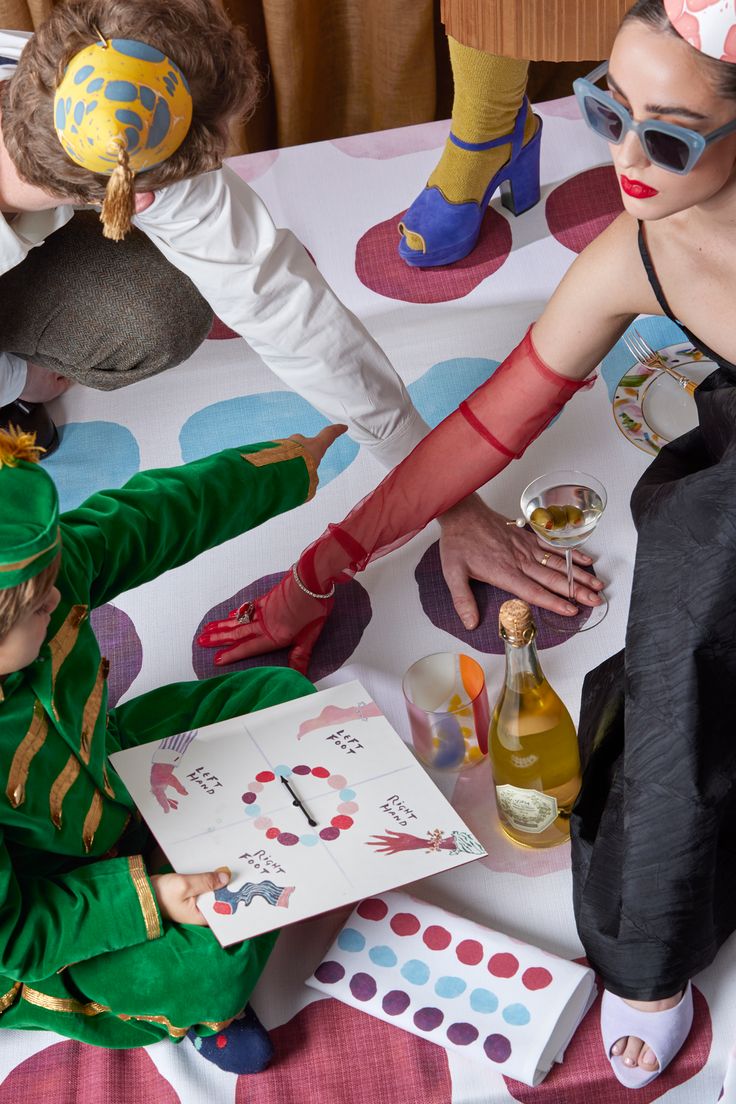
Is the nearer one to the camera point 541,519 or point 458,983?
point 458,983

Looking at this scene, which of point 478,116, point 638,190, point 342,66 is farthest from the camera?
point 342,66

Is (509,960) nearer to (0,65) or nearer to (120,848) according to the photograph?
(120,848)

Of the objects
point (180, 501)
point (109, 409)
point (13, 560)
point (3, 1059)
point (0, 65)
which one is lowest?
point (3, 1059)

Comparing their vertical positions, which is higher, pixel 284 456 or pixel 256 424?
pixel 284 456

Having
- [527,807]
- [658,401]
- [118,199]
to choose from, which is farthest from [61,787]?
[658,401]

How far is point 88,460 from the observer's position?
160 cm

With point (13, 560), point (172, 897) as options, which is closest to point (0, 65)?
point (13, 560)

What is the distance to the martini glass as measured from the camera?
50.8 inches

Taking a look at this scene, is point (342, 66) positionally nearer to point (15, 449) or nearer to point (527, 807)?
point (15, 449)

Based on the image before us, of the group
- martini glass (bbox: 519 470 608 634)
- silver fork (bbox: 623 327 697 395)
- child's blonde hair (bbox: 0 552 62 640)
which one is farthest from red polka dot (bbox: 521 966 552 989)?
silver fork (bbox: 623 327 697 395)

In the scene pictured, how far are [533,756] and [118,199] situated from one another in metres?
0.63

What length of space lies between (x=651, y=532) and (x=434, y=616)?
0.40m

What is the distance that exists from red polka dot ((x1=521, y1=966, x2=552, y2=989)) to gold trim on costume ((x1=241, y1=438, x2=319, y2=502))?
54 centimetres

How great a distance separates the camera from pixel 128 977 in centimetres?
106
